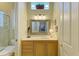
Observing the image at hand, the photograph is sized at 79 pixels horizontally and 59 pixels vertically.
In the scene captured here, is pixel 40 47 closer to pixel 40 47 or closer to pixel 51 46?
pixel 40 47

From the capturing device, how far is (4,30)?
8.91 feet

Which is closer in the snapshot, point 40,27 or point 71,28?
point 71,28

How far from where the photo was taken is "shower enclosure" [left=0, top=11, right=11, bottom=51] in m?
2.52

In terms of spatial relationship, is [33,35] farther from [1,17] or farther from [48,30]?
[1,17]

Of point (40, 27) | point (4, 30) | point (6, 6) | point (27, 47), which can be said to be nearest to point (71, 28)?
point (6, 6)

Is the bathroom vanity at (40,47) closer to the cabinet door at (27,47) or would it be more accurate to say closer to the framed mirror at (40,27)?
the cabinet door at (27,47)

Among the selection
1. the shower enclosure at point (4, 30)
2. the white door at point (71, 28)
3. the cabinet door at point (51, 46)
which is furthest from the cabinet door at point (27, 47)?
the white door at point (71, 28)

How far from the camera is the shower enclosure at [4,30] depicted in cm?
252

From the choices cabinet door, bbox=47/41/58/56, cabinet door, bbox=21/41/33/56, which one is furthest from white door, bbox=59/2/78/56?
cabinet door, bbox=21/41/33/56

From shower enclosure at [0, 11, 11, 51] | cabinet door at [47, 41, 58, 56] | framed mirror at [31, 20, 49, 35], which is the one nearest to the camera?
shower enclosure at [0, 11, 11, 51]

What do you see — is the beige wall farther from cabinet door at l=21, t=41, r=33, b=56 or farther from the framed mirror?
the framed mirror

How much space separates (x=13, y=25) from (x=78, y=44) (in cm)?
197

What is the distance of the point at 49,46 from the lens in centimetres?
383

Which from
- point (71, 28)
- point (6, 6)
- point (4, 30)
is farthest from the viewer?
point (4, 30)
